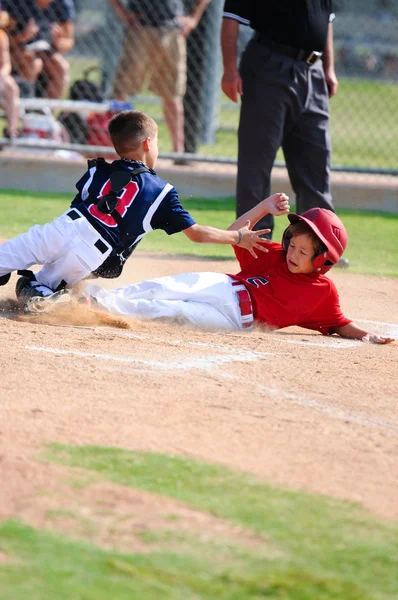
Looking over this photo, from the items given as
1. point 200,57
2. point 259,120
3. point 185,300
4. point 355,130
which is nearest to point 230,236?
point 185,300

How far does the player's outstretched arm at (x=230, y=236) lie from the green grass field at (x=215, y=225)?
2133 millimetres

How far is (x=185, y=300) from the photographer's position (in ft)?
15.9

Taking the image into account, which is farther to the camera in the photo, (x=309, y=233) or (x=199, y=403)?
(x=309, y=233)

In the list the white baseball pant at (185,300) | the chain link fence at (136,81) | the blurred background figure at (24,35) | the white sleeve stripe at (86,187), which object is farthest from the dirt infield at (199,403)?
the blurred background figure at (24,35)

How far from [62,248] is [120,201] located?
1.20 feet

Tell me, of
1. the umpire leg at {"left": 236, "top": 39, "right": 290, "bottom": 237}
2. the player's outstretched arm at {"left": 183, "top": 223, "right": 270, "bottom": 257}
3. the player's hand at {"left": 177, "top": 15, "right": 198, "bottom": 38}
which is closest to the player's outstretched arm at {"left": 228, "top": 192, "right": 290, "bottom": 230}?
the player's outstretched arm at {"left": 183, "top": 223, "right": 270, "bottom": 257}

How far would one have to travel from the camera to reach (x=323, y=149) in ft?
21.7

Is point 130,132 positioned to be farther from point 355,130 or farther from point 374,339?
point 355,130

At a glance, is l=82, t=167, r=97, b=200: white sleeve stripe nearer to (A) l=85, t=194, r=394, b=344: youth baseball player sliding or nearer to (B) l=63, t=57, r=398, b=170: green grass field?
(A) l=85, t=194, r=394, b=344: youth baseball player sliding

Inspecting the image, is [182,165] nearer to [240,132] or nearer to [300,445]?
[240,132]

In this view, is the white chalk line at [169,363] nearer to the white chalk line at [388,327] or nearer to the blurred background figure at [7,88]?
the white chalk line at [388,327]

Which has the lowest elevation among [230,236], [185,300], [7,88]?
[185,300]

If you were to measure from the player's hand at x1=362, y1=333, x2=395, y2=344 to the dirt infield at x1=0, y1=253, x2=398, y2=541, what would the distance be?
0.07 metres

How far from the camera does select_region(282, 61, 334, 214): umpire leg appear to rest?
21.6 feet
